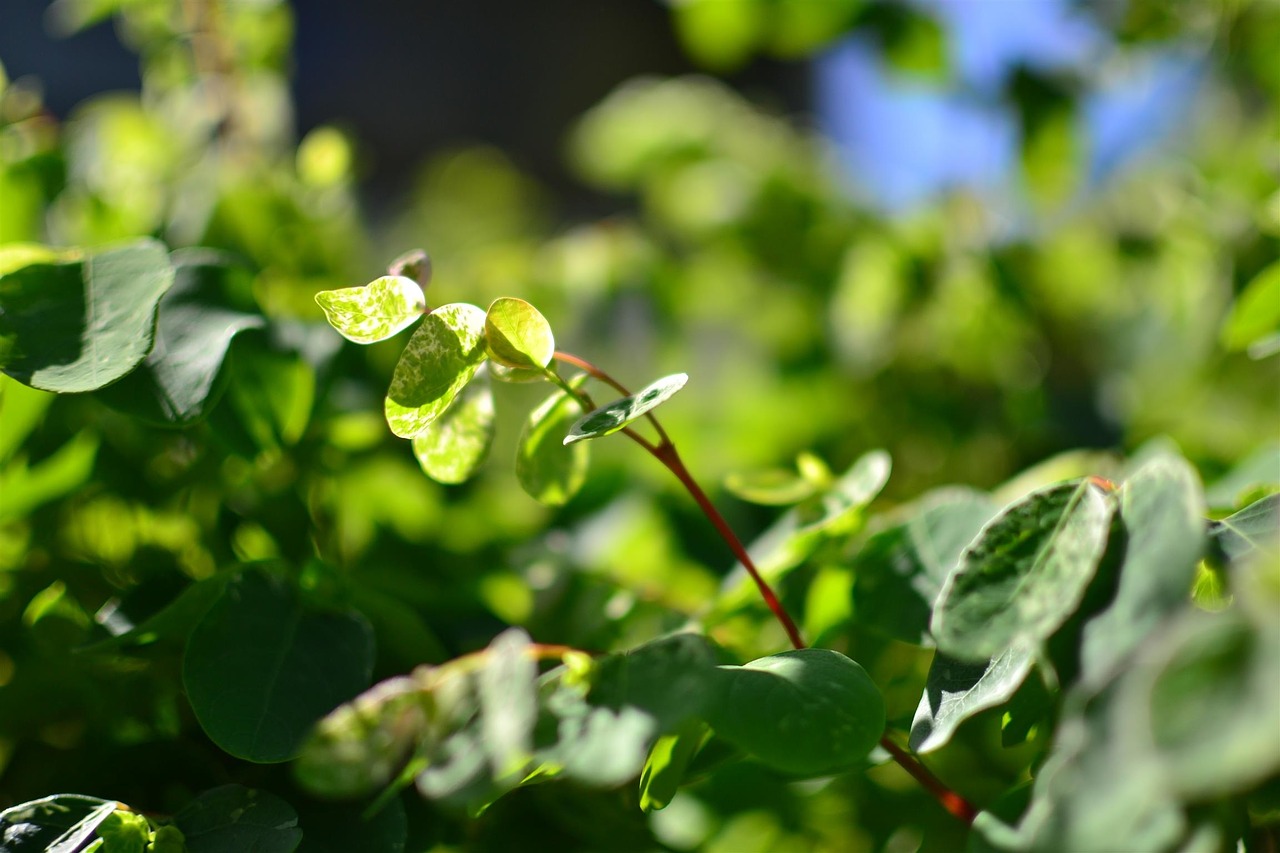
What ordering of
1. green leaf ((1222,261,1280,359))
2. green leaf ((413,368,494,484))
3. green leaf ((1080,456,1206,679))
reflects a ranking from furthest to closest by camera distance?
green leaf ((1222,261,1280,359))
green leaf ((413,368,494,484))
green leaf ((1080,456,1206,679))

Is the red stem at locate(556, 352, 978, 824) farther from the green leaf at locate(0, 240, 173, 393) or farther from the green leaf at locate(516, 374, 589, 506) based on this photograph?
the green leaf at locate(0, 240, 173, 393)

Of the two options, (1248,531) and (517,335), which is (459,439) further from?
(1248,531)

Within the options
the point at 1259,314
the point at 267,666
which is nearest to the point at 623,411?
the point at 267,666

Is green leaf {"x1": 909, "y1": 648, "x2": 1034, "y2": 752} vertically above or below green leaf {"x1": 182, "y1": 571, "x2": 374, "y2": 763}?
below

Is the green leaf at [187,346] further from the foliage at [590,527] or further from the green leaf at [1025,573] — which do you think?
the green leaf at [1025,573]

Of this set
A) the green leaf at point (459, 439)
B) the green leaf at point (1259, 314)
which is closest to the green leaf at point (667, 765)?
the green leaf at point (459, 439)

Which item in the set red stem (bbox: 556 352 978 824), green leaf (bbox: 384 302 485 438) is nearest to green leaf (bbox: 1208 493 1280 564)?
red stem (bbox: 556 352 978 824)

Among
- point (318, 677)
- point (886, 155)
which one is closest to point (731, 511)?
point (318, 677)
